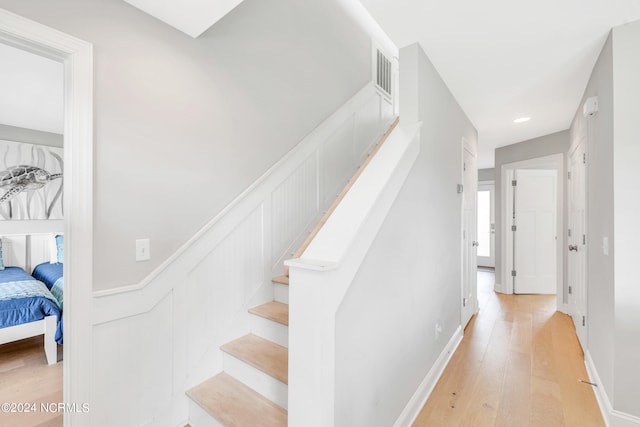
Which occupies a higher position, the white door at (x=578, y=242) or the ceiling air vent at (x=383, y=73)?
the ceiling air vent at (x=383, y=73)

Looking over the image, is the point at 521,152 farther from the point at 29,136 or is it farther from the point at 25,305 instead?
the point at 29,136

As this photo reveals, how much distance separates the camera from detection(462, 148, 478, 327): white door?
3131 millimetres

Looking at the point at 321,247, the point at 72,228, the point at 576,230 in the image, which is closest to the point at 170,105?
the point at 72,228

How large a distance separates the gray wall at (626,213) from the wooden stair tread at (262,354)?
199 cm

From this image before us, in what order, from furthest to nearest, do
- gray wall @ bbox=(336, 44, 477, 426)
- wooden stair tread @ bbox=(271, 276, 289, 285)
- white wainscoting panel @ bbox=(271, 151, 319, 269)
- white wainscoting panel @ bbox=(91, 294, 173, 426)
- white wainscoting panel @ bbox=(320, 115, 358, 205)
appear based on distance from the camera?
white wainscoting panel @ bbox=(320, 115, 358, 205), white wainscoting panel @ bbox=(271, 151, 319, 269), wooden stair tread @ bbox=(271, 276, 289, 285), white wainscoting panel @ bbox=(91, 294, 173, 426), gray wall @ bbox=(336, 44, 477, 426)

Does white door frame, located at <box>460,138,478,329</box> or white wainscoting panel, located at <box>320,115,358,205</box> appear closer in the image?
white wainscoting panel, located at <box>320,115,358,205</box>

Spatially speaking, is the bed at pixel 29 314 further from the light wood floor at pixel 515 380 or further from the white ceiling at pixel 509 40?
the white ceiling at pixel 509 40

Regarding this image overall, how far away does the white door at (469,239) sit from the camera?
10.3 feet

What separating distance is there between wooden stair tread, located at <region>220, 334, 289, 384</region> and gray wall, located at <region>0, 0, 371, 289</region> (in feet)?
2.46

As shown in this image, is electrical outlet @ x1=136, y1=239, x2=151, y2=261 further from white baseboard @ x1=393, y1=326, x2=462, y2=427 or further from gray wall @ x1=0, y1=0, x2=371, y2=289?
white baseboard @ x1=393, y1=326, x2=462, y2=427

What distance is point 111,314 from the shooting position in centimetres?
137

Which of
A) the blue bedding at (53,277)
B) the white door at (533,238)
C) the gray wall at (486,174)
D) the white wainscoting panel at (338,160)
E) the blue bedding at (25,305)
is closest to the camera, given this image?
the blue bedding at (25,305)

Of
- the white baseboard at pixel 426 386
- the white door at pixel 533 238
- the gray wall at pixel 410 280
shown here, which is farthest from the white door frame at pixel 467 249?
the white door at pixel 533 238

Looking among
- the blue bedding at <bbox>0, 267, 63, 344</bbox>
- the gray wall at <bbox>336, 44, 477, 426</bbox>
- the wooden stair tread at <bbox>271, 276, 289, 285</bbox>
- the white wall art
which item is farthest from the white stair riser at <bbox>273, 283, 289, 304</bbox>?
the white wall art
